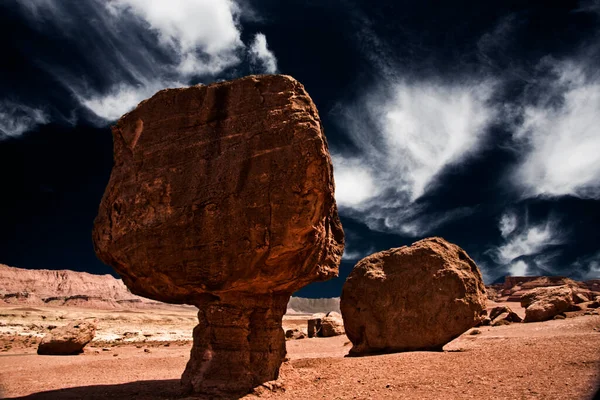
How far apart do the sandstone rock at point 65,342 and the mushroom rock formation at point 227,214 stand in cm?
1235

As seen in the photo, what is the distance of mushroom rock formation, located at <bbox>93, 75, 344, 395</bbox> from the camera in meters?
8.41

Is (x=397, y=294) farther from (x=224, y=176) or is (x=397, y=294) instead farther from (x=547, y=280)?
(x=547, y=280)

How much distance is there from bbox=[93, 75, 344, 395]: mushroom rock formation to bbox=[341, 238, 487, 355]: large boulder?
480cm

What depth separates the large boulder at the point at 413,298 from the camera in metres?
13.4

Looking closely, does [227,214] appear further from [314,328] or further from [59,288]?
[59,288]

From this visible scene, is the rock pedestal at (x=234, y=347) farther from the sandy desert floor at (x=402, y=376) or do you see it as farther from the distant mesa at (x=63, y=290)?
the distant mesa at (x=63, y=290)

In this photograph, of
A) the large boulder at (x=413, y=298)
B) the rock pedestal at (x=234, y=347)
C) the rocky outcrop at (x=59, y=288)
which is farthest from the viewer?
the rocky outcrop at (x=59, y=288)

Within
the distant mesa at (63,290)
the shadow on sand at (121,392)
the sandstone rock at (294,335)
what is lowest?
the shadow on sand at (121,392)

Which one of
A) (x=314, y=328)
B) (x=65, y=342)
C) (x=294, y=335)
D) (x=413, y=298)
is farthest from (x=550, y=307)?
(x=65, y=342)

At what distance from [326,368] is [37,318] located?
4712 centimetres

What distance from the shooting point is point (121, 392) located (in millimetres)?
10125

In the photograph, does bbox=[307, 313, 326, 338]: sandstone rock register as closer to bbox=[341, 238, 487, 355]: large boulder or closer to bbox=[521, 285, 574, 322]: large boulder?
bbox=[521, 285, 574, 322]: large boulder

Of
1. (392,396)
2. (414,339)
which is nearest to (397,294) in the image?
(414,339)

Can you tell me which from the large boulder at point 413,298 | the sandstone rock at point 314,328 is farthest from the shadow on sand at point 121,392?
the sandstone rock at point 314,328
